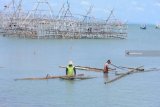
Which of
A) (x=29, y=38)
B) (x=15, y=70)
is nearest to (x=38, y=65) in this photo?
(x=15, y=70)

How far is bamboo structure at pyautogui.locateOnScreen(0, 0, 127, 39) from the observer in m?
88.5

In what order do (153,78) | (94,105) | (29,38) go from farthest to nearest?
(29,38), (153,78), (94,105)

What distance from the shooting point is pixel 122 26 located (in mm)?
93938

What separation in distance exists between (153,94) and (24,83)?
698cm

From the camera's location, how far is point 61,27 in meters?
90.4

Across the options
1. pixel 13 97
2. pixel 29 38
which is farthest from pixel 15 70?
pixel 29 38

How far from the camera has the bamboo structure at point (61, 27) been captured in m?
88.5

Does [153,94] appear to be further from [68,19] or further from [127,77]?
[68,19]

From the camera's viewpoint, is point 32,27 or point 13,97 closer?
point 13,97

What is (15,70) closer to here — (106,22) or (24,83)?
(24,83)

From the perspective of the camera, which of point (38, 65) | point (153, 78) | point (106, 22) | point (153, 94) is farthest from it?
point (106, 22)

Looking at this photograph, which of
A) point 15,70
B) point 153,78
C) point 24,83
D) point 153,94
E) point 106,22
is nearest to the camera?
point 153,94

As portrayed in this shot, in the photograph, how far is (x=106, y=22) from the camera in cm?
9338

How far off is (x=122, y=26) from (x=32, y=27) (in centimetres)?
1574
